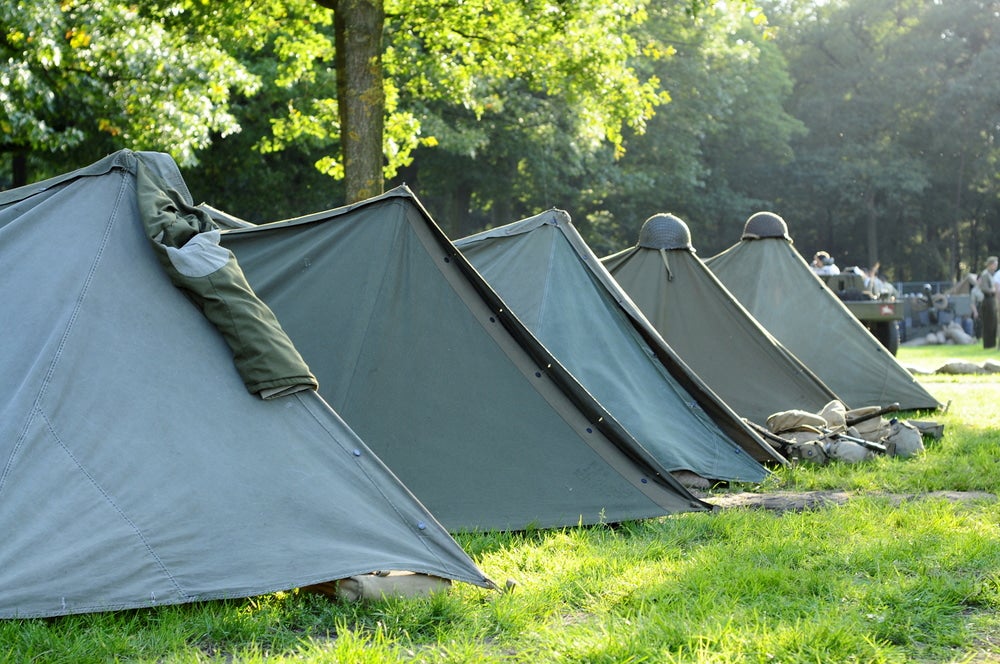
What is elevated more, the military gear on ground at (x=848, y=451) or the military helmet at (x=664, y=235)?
the military helmet at (x=664, y=235)

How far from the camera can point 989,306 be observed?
894 inches

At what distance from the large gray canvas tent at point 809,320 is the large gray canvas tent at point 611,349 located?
12.0 ft

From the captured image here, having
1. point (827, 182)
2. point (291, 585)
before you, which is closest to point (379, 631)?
point (291, 585)

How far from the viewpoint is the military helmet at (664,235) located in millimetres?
9273

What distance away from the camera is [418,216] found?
5773 mm

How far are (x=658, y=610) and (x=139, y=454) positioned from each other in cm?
196

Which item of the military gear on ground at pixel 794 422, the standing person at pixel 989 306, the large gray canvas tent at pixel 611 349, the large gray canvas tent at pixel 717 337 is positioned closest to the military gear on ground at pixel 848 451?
the military gear on ground at pixel 794 422

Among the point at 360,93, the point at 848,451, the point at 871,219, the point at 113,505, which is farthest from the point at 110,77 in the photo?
the point at 871,219

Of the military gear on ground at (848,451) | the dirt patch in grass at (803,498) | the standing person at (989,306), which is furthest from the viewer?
the standing person at (989,306)

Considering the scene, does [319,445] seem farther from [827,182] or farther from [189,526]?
[827,182]

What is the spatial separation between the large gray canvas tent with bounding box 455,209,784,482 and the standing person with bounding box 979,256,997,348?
17051 millimetres

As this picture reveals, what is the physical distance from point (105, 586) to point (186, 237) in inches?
57.8

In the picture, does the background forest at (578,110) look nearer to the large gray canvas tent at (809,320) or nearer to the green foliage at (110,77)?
the green foliage at (110,77)

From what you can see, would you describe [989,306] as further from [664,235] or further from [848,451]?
[848,451]
